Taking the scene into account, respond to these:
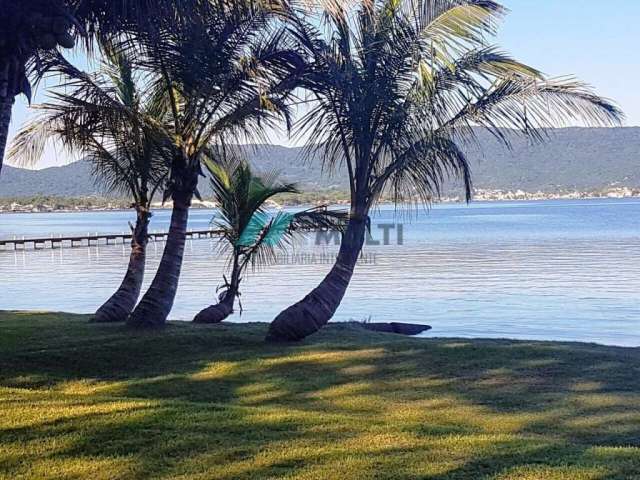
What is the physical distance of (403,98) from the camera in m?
10.3

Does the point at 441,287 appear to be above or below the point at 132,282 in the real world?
below

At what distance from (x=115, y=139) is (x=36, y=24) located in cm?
449

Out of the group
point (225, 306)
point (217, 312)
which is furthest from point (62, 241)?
point (217, 312)

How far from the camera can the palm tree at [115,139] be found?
10211 millimetres

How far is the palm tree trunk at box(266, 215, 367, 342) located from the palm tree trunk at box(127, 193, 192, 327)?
1590 mm

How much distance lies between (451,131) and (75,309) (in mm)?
11699

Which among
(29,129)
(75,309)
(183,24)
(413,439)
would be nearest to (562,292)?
(75,309)

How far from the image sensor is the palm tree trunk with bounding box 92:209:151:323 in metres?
12.4

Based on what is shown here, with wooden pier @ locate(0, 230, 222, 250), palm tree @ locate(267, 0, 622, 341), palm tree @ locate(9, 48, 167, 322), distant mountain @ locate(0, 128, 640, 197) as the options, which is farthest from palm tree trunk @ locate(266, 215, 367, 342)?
distant mountain @ locate(0, 128, 640, 197)

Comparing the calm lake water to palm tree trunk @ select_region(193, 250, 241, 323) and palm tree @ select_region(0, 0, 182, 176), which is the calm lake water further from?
palm tree @ select_region(0, 0, 182, 176)

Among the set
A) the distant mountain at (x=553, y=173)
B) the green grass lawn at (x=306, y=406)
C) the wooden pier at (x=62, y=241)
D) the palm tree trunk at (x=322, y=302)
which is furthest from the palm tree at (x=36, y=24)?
the distant mountain at (x=553, y=173)

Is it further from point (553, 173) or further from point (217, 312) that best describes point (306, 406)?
point (553, 173)

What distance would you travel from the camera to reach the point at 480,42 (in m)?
10.2

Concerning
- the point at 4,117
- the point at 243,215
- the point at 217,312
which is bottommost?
the point at 217,312
